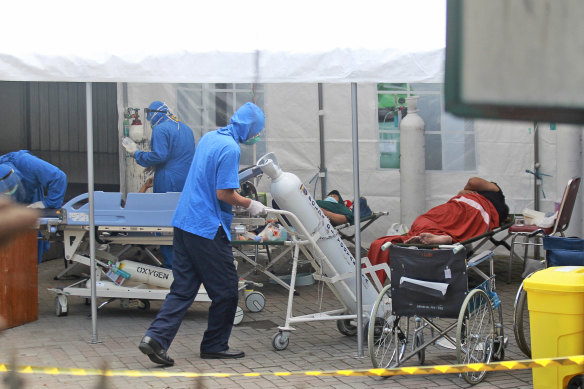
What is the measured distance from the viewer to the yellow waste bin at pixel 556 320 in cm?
431

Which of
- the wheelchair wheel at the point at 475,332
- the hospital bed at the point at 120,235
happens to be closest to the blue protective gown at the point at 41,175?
the hospital bed at the point at 120,235

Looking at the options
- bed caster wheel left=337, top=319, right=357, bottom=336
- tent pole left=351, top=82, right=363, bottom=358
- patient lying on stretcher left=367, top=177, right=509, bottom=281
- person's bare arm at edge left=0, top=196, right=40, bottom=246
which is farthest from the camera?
patient lying on stretcher left=367, top=177, right=509, bottom=281

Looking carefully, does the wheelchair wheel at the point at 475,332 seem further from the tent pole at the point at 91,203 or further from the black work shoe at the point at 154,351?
the tent pole at the point at 91,203

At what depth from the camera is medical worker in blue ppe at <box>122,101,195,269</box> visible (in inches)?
292

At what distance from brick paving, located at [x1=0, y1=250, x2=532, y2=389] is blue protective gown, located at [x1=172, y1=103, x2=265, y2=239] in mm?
961

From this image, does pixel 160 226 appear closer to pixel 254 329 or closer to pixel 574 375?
pixel 254 329

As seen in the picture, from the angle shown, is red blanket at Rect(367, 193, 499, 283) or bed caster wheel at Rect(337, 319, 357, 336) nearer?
bed caster wheel at Rect(337, 319, 357, 336)

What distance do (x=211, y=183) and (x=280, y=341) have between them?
128 centimetres

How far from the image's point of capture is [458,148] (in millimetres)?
9156

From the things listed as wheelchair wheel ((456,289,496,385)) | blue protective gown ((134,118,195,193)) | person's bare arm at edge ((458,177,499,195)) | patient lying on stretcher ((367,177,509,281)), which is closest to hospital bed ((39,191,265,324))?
blue protective gown ((134,118,195,193))

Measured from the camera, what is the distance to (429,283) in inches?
192

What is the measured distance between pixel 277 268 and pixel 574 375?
16.0 feet

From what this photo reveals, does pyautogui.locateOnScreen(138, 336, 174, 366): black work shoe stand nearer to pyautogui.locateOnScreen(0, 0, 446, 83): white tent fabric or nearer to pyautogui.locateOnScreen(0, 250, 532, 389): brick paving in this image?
pyautogui.locateOnScreen(0, 250, 532, 389): brick paving

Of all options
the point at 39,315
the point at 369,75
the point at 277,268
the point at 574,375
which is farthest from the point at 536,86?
the point at 277,268
